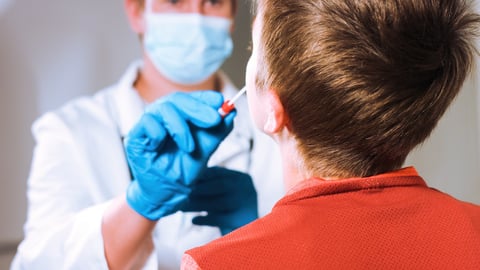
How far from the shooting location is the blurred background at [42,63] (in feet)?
4.74

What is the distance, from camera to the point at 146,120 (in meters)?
1.12

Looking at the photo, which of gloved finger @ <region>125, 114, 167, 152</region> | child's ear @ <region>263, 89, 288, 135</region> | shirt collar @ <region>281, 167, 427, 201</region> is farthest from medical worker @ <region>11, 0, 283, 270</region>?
Answer: shirt collar @ <region>281, 167, 427, 201</region>

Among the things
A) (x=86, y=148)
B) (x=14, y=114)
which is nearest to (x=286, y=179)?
(x=86, y=148)

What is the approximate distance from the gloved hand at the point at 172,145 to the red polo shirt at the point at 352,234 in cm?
38

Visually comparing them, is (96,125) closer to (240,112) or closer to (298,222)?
(240,112)

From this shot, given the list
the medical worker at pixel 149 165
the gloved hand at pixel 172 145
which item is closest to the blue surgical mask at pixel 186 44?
the medical worker at pixel 149 165

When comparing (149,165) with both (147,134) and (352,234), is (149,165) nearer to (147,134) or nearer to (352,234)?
(147,134)

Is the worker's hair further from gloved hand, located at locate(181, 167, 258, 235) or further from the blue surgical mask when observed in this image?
the blue surgical mask

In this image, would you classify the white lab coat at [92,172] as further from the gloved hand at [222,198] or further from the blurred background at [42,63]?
the gloved hand at [222,198]

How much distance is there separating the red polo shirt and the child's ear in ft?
0.39

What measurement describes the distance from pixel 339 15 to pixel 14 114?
0.95m

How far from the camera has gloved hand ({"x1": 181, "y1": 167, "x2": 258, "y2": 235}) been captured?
1349 mm

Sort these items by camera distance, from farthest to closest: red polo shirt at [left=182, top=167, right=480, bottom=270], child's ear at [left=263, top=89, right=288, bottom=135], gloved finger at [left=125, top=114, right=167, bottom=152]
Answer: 1. gloved finger at [left=125, top=114, right=167, bottom=152]
2. child's ear at [left=263, top=89, right=288, bottom=135]
3. red polo shirt at [left=182, top=167, right=480, bottom=270]

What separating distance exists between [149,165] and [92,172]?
0.37m
